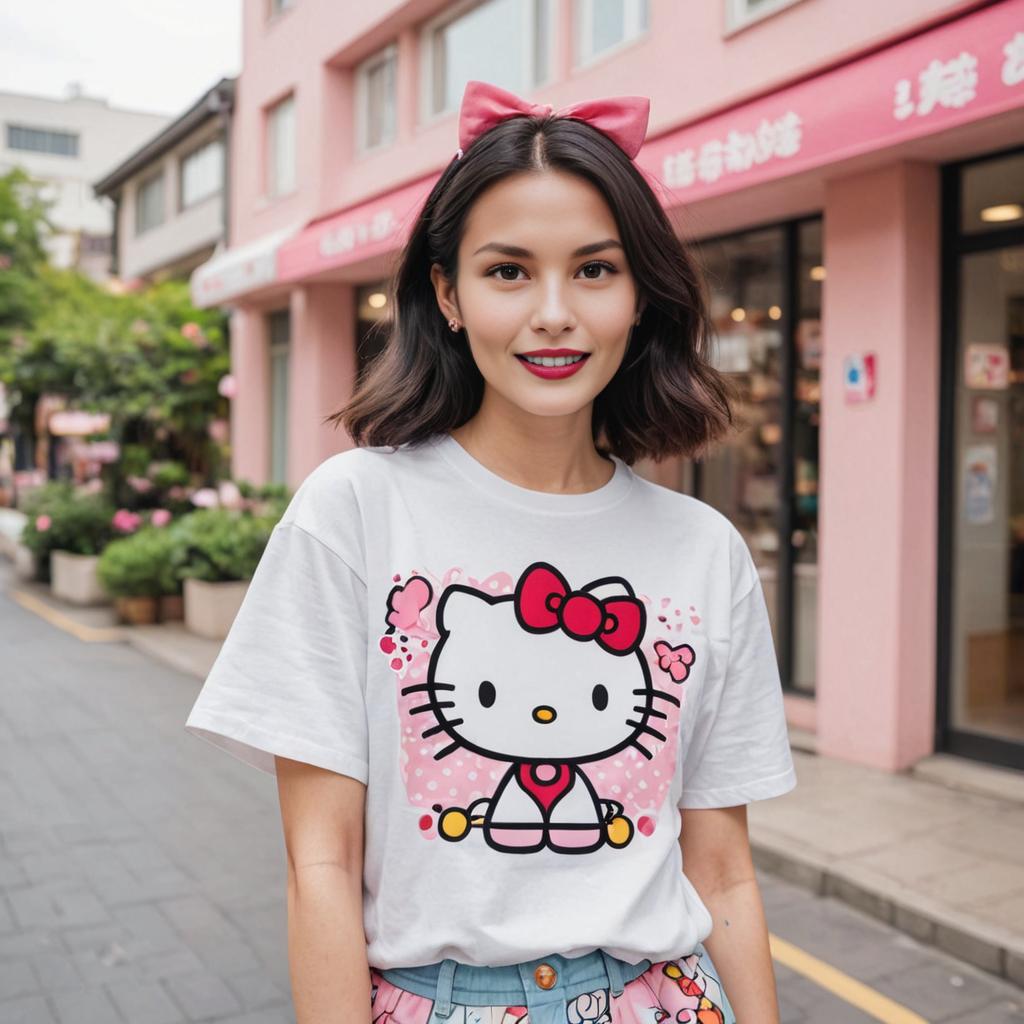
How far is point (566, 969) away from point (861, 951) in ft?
11.1

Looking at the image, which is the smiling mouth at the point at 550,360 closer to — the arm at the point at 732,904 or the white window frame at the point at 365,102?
the arm at the point at 732,904

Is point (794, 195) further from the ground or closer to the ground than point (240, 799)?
further from the ground

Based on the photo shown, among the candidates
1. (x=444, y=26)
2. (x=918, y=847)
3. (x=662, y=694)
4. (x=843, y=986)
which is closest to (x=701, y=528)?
(x=662, y=694)

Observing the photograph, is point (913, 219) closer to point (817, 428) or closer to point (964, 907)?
point (817, 428)

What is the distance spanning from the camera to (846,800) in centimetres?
590

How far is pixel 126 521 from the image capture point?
45.8 ft

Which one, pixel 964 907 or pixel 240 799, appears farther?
pixel 240 799

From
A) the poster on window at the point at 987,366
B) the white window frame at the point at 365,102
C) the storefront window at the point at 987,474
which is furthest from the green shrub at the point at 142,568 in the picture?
the poster on window at the point at 987,366

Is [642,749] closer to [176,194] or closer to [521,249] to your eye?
[521,249]

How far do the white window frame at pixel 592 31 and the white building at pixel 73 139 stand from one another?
46808mm

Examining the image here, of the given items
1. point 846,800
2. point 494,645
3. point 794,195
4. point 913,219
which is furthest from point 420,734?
point 794,195

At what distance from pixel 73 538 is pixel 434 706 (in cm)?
1434

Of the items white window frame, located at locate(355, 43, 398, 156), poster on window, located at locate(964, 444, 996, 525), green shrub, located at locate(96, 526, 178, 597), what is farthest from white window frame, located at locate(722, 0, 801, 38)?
green shrub, located at locate(96, 526, 178, 597)

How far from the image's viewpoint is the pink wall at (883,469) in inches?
253
